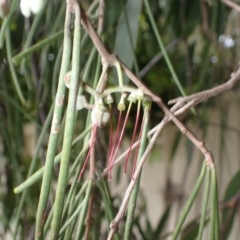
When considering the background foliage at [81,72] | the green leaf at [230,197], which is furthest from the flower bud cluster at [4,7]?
the green leaf at [230,197]

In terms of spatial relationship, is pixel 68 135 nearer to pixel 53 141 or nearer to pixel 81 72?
pixel 53 141

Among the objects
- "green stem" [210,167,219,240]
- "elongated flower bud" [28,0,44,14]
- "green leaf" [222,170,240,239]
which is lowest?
"green leaf" [222,170,240,239]

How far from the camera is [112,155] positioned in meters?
0.20

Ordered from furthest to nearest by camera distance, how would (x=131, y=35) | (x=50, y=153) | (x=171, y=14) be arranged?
(x=171, y=14)
(x=131, y=35)
(x=50, y=153)

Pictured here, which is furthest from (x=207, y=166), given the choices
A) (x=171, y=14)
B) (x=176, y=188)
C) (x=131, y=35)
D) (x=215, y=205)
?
(x=176, y=188)

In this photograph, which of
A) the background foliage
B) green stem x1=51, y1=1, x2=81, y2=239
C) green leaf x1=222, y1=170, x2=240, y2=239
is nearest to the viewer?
green stem x1=51, y1=1, x2=81, y2=239

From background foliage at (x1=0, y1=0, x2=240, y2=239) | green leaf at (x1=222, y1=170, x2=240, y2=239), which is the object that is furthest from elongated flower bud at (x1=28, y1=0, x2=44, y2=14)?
green leaf at (x1=222, y1=170, x2=240, y2=239)

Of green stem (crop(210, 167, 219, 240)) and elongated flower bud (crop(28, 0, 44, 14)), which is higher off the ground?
elongated flower bud (crop(28, 0, 44, 14))

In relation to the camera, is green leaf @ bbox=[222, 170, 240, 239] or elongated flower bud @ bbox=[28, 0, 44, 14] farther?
green leaf @ bbox=[222, 170, 240, 239]

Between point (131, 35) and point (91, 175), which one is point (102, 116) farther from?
point (131, 35)

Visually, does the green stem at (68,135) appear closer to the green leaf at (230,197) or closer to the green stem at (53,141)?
the green stem at (53,141)

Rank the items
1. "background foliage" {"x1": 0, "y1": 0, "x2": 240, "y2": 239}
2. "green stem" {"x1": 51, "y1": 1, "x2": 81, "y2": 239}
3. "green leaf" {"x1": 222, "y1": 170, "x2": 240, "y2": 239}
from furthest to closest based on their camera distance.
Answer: "green leaf" {"x1": 222, "y1": 170, "x2": 240, "y2": 239}
"background foliage" {"x1": 0, "y1": 0, "x2": 240, "y2": 239}
"green stem" {"x1": 51, "y1": 1, "x2": 81, "y2": 239}

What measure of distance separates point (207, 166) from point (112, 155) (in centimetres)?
5

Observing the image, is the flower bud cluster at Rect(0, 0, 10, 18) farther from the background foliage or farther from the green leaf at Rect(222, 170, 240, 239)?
the green leaf at Rect(222, 170, 240, 239)
